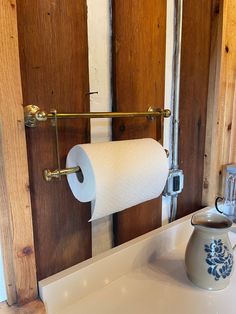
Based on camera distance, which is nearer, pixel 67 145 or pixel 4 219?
pixel 4 219

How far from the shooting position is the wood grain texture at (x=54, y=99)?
1.86ft

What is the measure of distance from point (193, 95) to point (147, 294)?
679 mm

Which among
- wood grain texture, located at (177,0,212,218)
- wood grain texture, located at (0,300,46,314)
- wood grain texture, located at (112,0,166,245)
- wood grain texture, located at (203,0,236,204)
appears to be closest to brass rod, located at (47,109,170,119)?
wood grain texture, located at (112,0,166,245)

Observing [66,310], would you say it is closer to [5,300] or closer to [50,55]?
[5,300]

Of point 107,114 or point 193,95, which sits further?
point 193,95

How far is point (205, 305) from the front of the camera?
0.65 metres

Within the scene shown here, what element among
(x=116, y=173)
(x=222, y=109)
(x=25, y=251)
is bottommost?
(x=25, y=251)

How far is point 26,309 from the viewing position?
0.59 metres

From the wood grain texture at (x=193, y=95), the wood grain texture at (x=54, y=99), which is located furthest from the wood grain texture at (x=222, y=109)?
the wood grain texture at (x=54, y=99)

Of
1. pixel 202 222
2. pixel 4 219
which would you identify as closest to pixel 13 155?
pixel 4 219

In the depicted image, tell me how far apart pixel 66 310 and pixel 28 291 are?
11 cm

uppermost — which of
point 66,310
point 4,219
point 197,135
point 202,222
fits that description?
point 197,135

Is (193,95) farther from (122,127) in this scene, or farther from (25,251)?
(25,251)

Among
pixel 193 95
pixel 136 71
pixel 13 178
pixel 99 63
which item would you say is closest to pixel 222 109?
pixel 193 95
